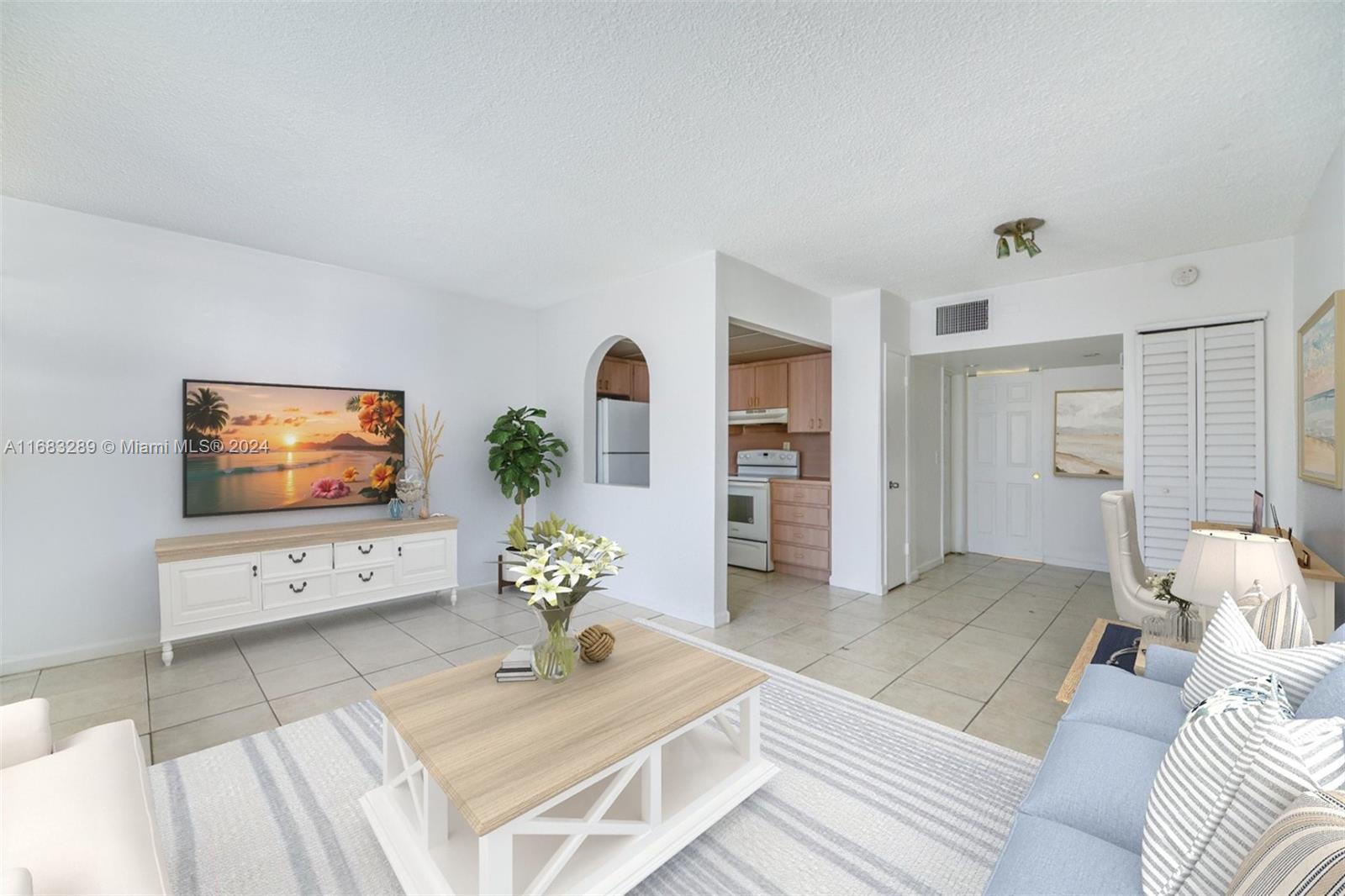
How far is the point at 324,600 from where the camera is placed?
371cm

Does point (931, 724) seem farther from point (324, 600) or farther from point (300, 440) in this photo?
point (300, 440)

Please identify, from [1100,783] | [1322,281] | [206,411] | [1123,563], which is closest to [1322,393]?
[1322,281]

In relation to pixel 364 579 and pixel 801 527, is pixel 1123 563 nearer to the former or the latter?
pixel 801 527

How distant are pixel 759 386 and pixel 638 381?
141cm

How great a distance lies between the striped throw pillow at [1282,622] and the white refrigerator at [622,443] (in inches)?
153

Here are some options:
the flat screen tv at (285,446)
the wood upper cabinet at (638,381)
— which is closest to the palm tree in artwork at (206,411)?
the flat screen tv at (285,446)

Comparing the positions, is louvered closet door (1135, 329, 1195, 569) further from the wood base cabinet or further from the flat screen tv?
the flat screen tv

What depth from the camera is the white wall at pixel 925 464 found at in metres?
5.19

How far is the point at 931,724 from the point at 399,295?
466cm

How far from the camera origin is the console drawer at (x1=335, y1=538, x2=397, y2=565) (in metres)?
3.78

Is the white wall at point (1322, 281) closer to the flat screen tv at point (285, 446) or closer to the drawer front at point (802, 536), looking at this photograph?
the drawer front at point (802, 536)

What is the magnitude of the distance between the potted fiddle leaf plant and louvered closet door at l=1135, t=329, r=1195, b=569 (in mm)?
4496

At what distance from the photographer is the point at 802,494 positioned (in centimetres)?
539

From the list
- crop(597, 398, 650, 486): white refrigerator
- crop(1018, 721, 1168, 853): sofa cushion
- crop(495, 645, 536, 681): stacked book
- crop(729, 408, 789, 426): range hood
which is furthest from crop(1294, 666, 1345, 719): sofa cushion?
crop(729, 408, 789, 426): range hood
